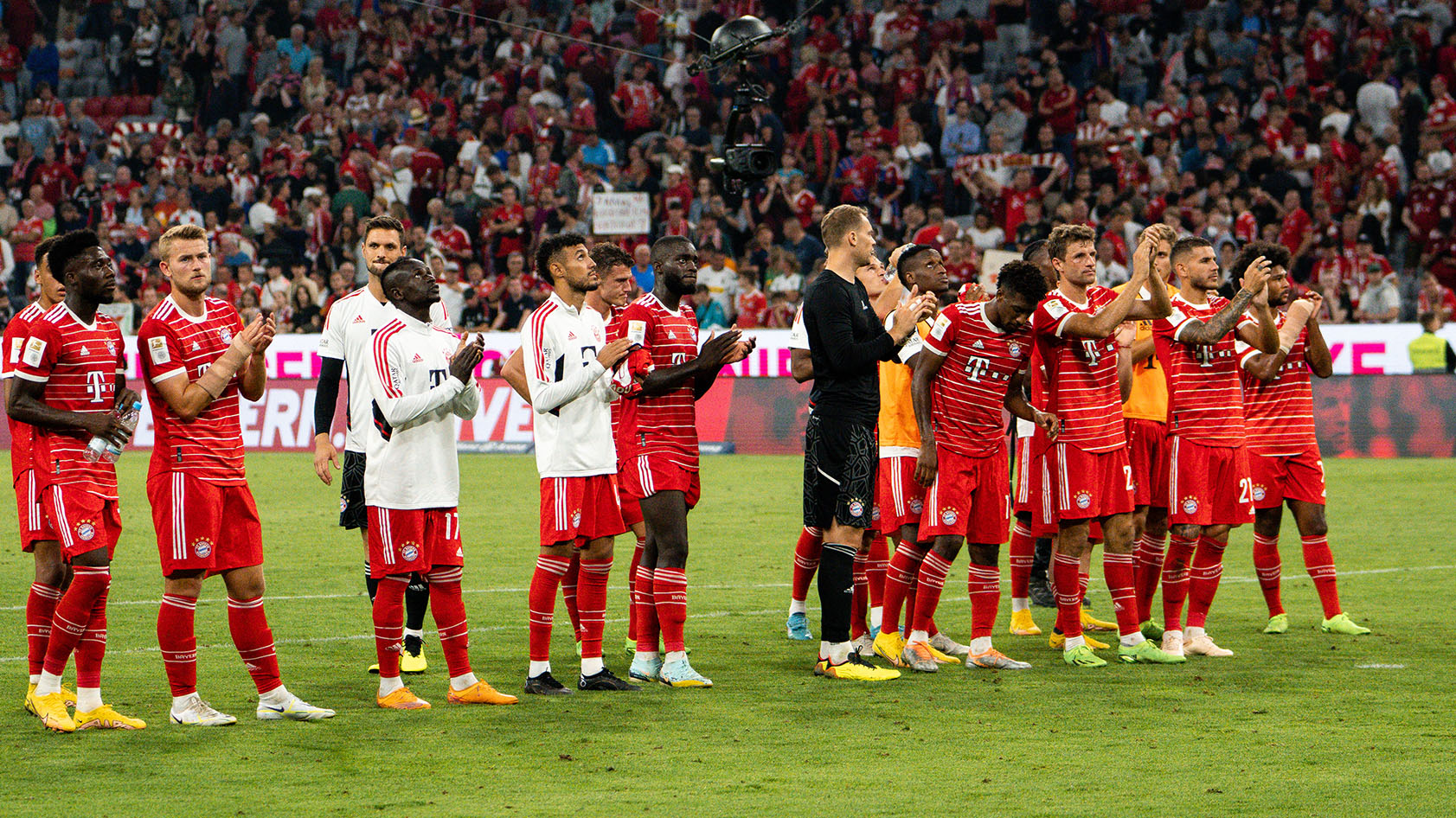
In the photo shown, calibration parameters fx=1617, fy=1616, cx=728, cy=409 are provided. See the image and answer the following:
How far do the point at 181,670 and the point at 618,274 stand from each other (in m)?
2.85

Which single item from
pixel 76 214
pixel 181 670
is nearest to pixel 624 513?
pixel 181 670

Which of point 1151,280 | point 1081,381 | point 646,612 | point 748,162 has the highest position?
point 748,162

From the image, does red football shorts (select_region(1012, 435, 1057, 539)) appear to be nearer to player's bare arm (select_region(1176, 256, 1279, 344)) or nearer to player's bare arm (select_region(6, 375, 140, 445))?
player's bare arm (select_region(1176, 256, 1279, 344))

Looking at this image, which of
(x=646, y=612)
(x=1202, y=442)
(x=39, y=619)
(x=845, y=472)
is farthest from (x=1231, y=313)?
(x=39, y=619)

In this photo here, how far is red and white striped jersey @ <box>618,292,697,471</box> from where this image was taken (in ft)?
27.3

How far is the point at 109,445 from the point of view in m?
7.18

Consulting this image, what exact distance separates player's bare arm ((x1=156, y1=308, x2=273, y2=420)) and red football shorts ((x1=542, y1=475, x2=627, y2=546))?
1.63m

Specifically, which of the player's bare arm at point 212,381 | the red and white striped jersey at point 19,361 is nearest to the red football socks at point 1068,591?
the player's bare arm at point 212,381

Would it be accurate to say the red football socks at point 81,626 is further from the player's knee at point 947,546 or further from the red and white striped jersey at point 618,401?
the player's knee at point 947,546

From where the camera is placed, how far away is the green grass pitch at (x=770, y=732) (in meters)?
5.92

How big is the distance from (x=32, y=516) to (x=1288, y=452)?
7.05m

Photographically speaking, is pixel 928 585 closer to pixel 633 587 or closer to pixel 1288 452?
pixel 633 587

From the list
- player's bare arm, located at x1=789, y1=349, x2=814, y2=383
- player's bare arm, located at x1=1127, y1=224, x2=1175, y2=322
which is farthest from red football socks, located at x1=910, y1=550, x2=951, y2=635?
player's bare arm, located at x1=1127, y1=224, x2=1175, y2=322

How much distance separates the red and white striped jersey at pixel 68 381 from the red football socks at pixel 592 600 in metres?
2.24
